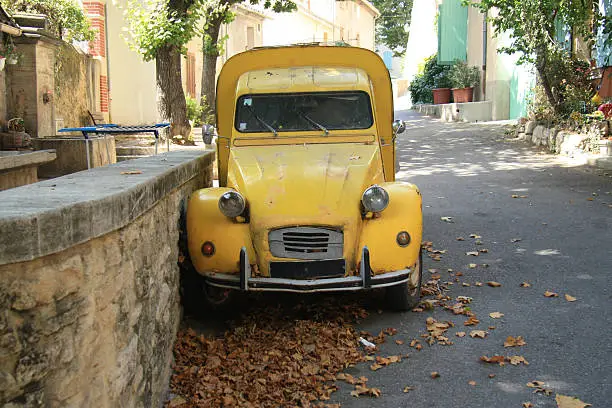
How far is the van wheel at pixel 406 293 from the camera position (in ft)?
17.8

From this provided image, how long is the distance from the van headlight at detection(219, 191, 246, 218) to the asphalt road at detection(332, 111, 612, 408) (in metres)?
1.35

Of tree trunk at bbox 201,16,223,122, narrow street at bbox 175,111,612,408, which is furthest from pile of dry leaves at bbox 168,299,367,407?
tree trunk at bbox 201,16,223,122

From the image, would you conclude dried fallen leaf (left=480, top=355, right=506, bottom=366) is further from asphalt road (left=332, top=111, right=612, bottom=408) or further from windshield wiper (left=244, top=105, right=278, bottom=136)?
windshield wiper (left=244, top=105, right=278, bottom=136)

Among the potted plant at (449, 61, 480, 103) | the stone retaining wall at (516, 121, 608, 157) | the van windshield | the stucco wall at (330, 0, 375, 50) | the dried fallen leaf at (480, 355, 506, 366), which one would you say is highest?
the stucco wall at (330, 0, 375, 50)

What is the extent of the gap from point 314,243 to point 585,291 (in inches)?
99.4

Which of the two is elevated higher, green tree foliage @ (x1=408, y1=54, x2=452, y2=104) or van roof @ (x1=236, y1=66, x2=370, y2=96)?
green tree foliage @ (x1=408, y1=54, x2=452, y2=104)

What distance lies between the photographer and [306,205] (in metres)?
5.04

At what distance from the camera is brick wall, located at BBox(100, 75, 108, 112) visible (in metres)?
17.0

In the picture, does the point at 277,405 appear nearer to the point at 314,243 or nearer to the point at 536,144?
the point at 314,243

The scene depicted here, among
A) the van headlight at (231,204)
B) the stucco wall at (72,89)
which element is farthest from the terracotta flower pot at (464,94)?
the van headlight at (231,204)

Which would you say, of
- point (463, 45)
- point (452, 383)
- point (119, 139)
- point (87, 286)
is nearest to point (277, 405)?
point (452, 383)

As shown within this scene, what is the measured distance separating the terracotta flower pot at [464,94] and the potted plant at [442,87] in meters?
2.18

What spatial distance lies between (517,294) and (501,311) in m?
0.47

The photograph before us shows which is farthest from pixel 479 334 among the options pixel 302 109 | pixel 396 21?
pixel 396 21
